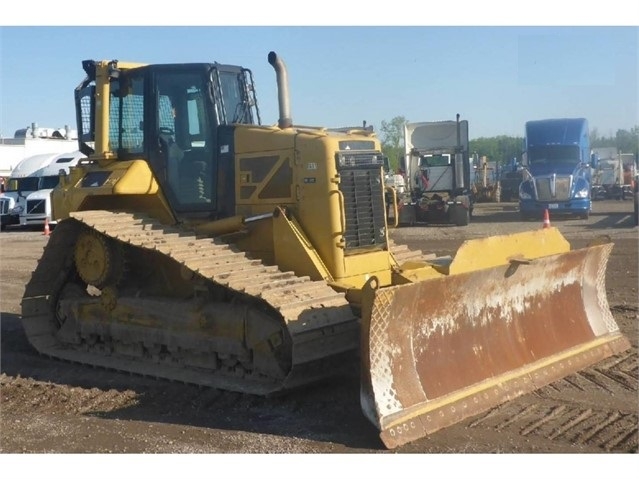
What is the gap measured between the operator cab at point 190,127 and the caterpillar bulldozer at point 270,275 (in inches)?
Result: 0.7

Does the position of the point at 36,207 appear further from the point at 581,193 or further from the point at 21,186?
the point at 581,193

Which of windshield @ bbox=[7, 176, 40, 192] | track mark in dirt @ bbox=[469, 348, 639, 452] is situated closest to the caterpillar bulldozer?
track mark in dirt @ bbox=[469, 348, 639, 452]

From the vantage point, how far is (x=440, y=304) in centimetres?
647

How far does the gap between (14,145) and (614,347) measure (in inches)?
1523

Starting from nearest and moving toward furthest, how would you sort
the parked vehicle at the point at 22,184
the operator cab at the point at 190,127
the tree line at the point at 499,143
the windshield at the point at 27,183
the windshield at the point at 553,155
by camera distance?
the operator cab at the point at 190,127 < the windshield at the point at 553,155 < the parked vehicle at the point at 22,184 < the windshield at the point at 27,183 < the tree line at the point at 499,143

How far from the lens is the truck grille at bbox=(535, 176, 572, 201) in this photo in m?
24.1

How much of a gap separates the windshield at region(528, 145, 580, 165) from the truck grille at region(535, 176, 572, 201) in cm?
76

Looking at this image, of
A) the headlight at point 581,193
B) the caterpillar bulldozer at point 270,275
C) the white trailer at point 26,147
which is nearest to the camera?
the caterpillar bulldozer at point 270,275

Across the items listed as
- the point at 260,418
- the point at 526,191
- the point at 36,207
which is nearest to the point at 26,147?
the point at 36,207

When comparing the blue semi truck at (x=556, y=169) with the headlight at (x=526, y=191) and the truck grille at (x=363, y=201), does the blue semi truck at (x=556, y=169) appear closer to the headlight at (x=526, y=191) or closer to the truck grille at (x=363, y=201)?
the headlight at (x=526, y=191)

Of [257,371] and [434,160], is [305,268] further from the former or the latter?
[434,160]

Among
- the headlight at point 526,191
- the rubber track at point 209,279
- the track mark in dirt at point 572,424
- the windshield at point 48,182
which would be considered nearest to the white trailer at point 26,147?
the windshield at point 48,182

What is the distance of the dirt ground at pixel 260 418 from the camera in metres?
5.64

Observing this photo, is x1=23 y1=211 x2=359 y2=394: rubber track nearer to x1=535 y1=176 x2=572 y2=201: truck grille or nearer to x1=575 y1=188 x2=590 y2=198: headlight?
x1=535 y1=176 x2=572 y2=201: truck grille
